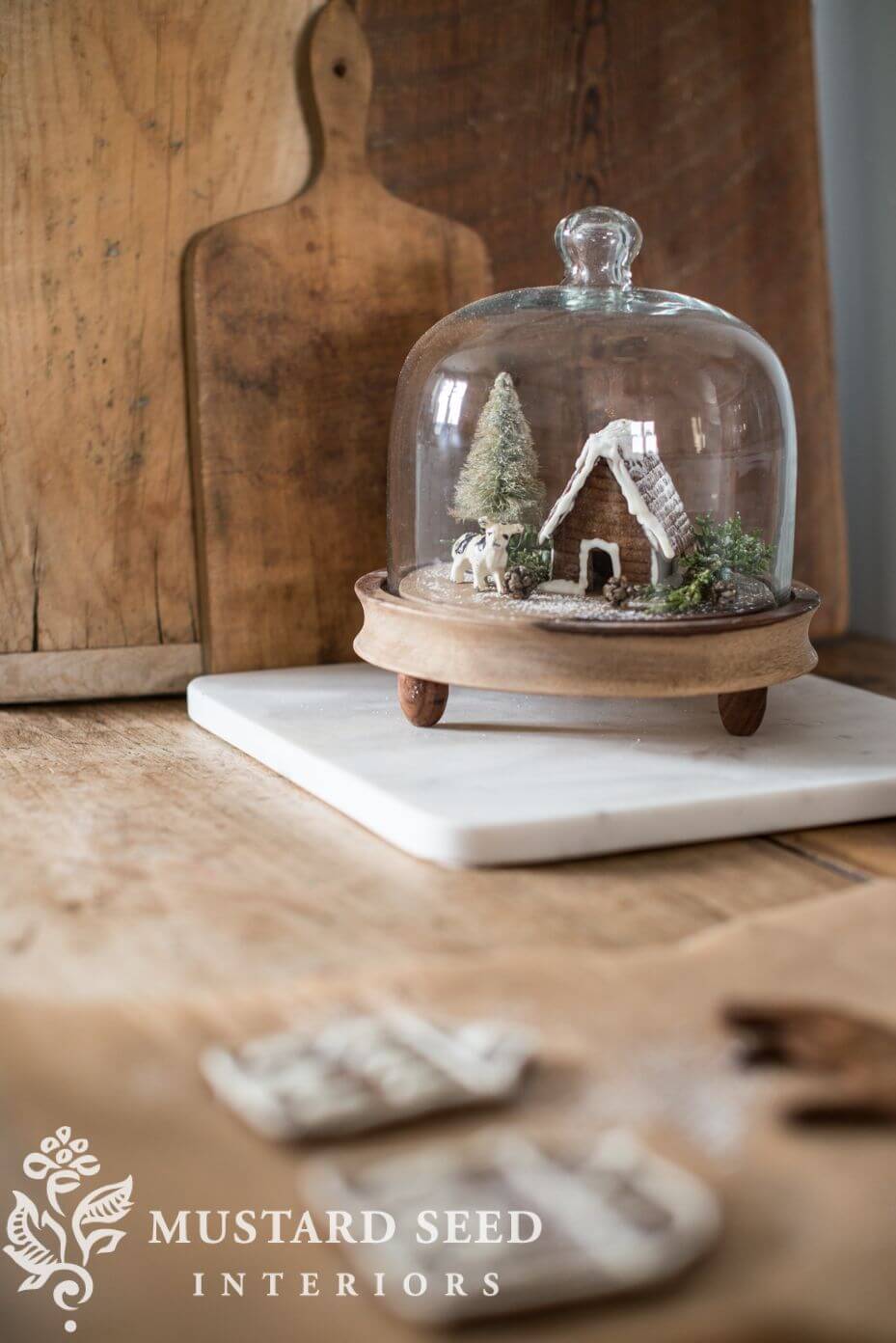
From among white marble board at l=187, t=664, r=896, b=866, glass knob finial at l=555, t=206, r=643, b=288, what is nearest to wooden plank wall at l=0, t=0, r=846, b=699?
white marble board at l=187, t=664, r=896, b=866

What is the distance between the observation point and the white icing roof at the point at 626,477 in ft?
3.38

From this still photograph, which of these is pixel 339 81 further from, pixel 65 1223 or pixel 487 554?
pixel 65 1223

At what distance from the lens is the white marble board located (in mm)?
880

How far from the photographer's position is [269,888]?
82cm

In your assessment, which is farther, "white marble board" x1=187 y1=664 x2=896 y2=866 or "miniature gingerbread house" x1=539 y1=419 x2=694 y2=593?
"miniature gingerbread house" x1=539 y1=419 x2=694 y2=593

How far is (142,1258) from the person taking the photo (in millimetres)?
516

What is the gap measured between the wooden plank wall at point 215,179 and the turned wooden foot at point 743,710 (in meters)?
0.54

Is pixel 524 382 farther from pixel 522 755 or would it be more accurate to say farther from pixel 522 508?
pixel 522 755

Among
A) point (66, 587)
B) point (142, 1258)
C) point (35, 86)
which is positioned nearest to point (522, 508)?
point (66, 587)

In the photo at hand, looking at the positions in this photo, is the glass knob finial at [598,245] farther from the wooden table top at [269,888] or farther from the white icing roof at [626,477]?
the wooden table top at [269,888]

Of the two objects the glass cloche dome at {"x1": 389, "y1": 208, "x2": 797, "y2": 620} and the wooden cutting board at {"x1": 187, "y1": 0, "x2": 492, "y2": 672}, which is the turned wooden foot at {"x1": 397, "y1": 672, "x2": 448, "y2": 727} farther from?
the wooden cutting board at {"x1": 187, "y1": 0, "x2": 492, "y2": 672}

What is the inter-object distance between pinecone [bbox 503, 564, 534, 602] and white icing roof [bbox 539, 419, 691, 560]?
3 cm

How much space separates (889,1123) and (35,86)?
1.11m

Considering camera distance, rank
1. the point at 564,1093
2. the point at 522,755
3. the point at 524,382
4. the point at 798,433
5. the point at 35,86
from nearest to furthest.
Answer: the point at 564,1093 < the point at 522,755 < the point at 524,382 < the point at 35,86 < the point at 798,433
